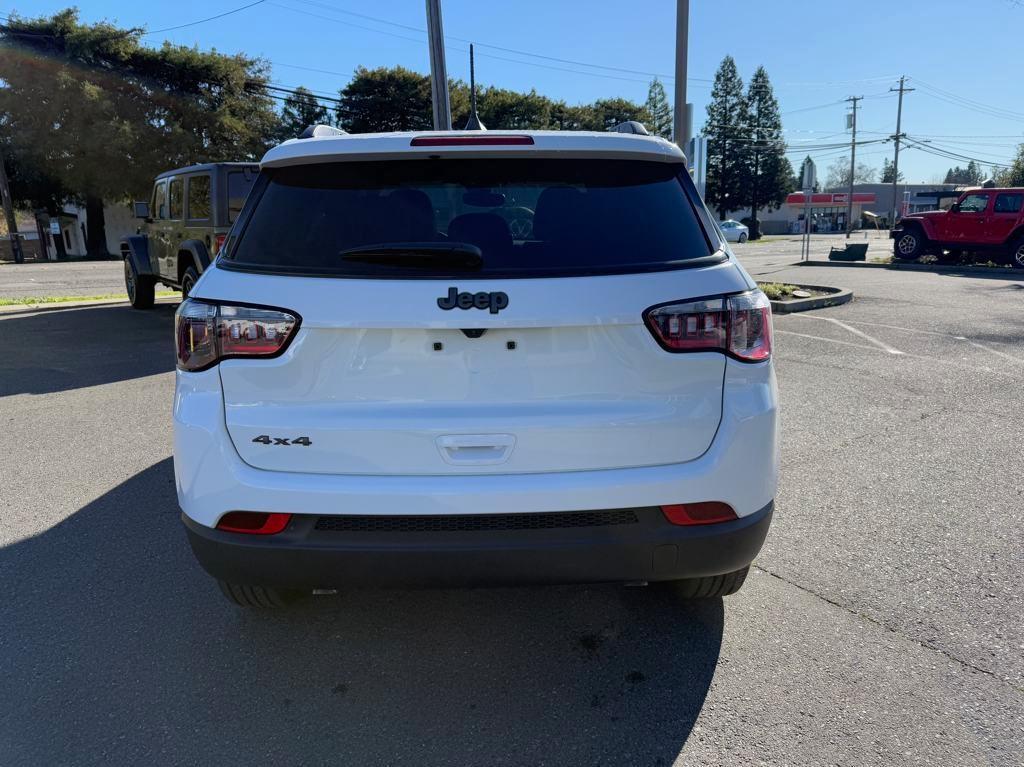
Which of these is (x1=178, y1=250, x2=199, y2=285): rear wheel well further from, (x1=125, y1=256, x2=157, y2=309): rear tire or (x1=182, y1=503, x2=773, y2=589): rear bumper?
(x1=182, y1=503, x2=773, y2=589): rear bumper

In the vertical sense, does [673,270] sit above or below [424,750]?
above

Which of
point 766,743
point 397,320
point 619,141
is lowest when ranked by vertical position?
point 766,743

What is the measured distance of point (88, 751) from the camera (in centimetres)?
221

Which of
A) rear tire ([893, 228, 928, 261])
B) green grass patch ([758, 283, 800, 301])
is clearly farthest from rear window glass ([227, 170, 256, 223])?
rear tire ([893, 228, 928, 261])

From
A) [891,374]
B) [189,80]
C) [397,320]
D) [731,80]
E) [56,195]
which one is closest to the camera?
[397,320]

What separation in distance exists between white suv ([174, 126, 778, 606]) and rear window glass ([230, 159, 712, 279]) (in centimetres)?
1

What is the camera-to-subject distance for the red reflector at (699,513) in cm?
226

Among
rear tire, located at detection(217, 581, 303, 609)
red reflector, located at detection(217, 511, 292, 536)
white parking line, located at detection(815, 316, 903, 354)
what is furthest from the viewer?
white parking line, located at detection(815, 316, 903, 354)

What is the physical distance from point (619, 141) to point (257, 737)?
2304 mm

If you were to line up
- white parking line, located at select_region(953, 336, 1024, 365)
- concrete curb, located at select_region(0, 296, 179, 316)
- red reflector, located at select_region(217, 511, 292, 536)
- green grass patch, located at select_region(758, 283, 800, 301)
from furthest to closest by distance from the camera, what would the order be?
concrete curb, located at select_region(0, 296, 179, 316), green grass patch, located at select_region(758, 283, 800, 301), white parking line, located at select_region(953, 336, 1024, 365), red reflector, located at select_region(217, 511, 292, 536)

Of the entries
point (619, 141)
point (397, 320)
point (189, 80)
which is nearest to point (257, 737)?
point (397, 320)

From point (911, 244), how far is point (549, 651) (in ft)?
74.8

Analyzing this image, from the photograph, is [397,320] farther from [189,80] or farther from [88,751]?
[189,80]

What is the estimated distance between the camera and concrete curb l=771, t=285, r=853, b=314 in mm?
11703
